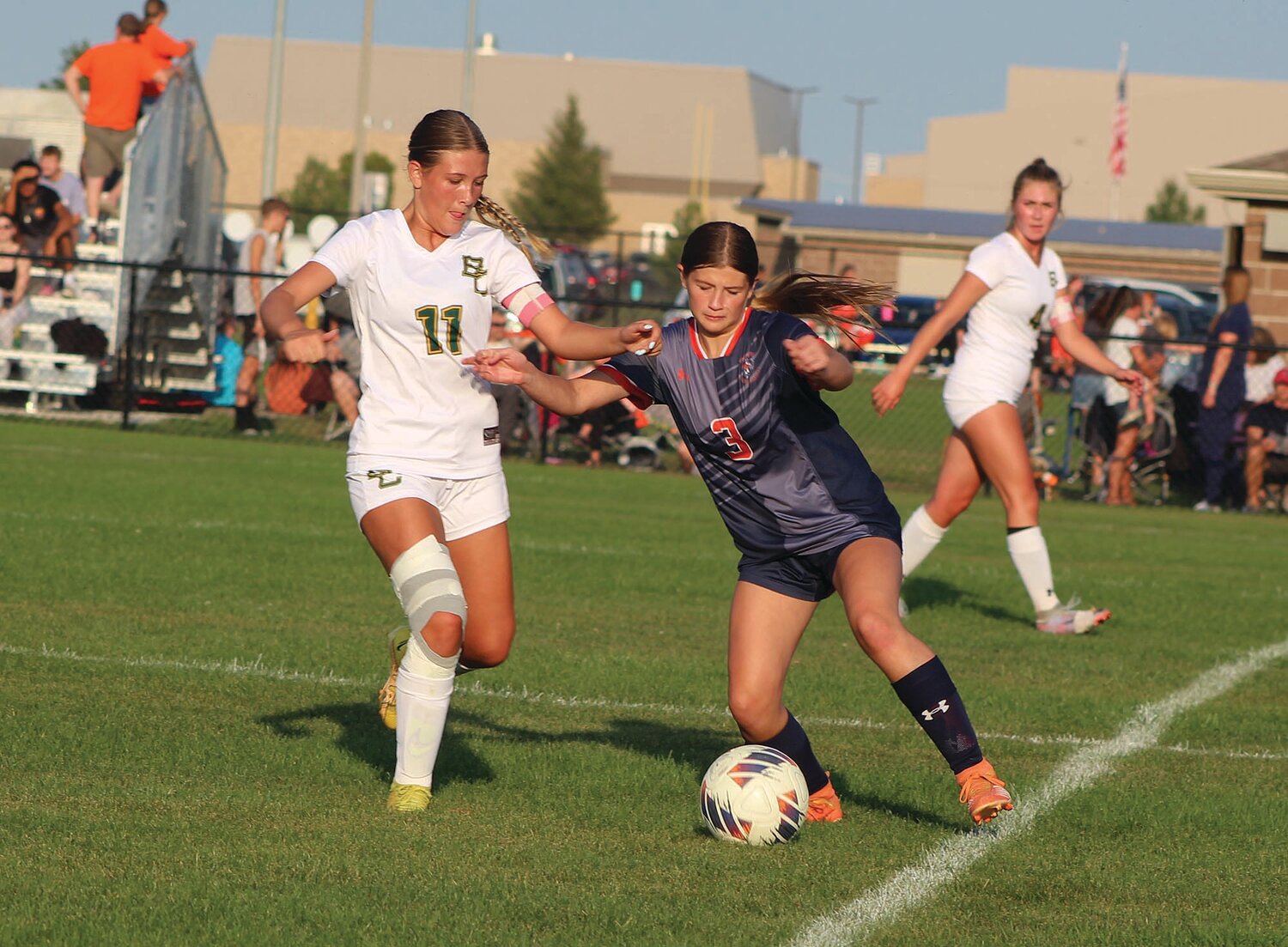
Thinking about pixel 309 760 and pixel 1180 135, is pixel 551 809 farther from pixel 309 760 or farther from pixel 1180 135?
pixel 1180 135

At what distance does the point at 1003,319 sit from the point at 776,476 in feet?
14.2

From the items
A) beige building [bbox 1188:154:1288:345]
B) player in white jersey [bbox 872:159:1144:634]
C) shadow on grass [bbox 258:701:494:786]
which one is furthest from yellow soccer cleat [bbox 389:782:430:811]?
beige building [bbox 1188:154:1288:345]

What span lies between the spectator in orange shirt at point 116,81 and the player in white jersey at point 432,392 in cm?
1568

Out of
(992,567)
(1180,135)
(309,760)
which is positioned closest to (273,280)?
(992,567)

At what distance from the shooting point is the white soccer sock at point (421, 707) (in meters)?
5.48

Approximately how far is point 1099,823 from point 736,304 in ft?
6.77

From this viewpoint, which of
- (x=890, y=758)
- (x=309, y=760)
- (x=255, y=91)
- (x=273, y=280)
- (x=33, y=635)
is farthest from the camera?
(x=255, y=91)

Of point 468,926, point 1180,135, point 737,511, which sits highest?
point 1180,135

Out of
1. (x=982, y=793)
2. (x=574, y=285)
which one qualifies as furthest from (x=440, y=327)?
(x=574, y=285)

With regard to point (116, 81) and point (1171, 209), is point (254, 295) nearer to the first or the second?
point (116, 81)

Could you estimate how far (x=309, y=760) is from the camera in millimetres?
6039

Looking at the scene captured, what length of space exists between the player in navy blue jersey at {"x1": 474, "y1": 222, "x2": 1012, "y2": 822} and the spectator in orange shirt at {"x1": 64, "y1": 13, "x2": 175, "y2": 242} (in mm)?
16194

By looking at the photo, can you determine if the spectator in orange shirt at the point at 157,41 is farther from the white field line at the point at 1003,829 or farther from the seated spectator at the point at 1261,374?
the white field line at the point at 1003,829

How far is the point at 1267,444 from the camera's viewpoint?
58.9 feet
